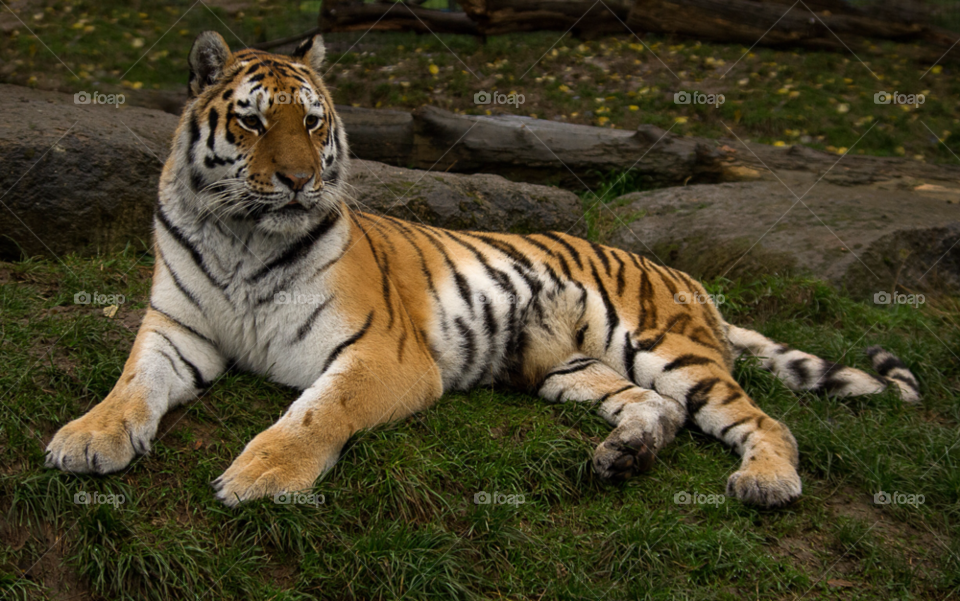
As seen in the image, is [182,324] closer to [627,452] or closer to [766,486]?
[627,452]

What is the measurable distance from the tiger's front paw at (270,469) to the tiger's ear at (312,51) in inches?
72.4

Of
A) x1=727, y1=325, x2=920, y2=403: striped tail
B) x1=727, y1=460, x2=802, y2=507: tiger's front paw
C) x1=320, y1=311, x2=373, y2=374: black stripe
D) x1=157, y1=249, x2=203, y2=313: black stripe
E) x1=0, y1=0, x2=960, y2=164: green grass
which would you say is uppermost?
x1=157, y1=249, x2=203, y2=313: black stripe

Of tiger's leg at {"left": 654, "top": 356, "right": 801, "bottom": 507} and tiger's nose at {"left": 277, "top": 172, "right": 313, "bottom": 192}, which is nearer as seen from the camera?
tiger's nose at {"left": 277, "top": 172, "right": 313, "bottom": 192}

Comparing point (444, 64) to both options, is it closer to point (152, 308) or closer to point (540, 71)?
point (540, 71)

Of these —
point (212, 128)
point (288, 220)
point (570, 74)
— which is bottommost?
point (570, 74)

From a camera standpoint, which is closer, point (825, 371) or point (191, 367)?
point (191, 367)

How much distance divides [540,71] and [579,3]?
4.33 feet

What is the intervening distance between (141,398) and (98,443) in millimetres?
297

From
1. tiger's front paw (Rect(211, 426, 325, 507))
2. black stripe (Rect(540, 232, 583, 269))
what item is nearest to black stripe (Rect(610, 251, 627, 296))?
black stripe (Rect(540, 232, 583, 269))

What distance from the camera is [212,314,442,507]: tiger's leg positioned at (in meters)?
2.71

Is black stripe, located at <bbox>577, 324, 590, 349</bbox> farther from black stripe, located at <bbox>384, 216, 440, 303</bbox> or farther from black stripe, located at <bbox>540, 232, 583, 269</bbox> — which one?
black stripe, located at <bbox>384, 216, 440, 303</bbox>

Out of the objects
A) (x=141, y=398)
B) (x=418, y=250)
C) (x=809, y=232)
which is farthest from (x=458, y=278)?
(x=809, y=232)

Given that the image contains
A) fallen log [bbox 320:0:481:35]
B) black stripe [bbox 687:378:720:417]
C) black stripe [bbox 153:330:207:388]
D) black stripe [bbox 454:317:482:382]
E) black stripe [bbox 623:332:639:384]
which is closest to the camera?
black stripe [bbox 153:330:207:388]

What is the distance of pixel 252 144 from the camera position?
3.08m
